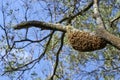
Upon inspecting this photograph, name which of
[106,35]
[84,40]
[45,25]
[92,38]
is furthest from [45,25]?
[106,35]

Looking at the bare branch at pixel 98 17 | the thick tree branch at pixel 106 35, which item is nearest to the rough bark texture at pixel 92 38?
the thick tree branch at pixel 106 35

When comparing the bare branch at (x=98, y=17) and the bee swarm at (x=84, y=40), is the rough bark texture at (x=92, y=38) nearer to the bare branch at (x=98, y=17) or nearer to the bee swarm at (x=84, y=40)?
the bee swarm at (x=84, y=40)

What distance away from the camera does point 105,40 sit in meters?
5.86

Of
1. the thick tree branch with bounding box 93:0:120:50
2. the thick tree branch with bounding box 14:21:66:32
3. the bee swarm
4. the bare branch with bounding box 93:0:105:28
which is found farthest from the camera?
the thick tree branch with bounding box 14:21:66:32

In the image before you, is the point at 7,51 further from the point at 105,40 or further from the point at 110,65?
the point at 105,40

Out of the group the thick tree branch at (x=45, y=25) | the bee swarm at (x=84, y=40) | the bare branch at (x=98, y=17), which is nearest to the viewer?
the bee swarm at (x=84, y=40)

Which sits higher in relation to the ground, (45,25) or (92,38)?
Answer: (45,25)

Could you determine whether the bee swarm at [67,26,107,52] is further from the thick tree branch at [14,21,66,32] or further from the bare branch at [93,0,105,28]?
the bare branch at [93,0,105,28]

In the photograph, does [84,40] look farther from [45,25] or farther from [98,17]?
[45,25]

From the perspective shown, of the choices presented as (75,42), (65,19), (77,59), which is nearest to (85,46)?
(75,42)

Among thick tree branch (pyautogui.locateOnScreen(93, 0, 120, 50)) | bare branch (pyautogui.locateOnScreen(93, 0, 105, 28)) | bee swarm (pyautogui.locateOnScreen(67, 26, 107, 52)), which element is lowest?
bee swarm (pyautogui.locateOnScreen(67, 26, 107, 52))

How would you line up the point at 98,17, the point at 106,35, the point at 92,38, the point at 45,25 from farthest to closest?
the point at 98,17 < the point at 45,25 < the point at 92,38 < the point at 106,35

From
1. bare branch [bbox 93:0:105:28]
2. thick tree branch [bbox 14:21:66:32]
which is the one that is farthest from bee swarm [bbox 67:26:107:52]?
bare branch [bbox 93:0:105:28]

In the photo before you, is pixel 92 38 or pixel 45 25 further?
pixel 45 25
